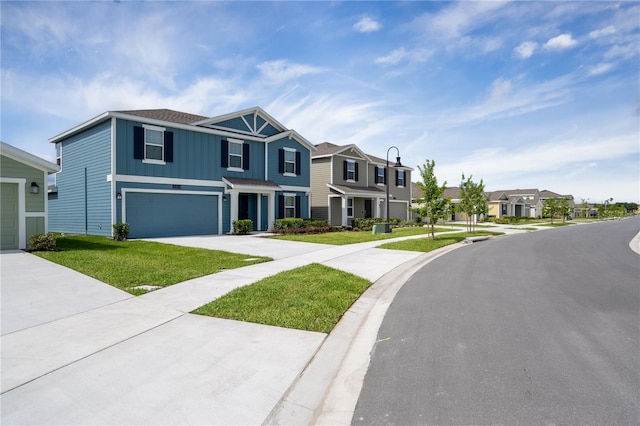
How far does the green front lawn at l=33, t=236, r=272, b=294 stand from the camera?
806 centimetres

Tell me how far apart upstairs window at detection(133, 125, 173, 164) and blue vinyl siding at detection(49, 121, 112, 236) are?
1.27 m

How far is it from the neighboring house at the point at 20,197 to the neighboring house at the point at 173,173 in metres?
3.39

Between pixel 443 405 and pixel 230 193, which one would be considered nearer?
pixel 443 405

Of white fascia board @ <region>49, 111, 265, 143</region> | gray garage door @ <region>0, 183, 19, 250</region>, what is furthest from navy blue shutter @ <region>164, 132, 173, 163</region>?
gray garage door @ <region>0, 183, 19, 250</region>

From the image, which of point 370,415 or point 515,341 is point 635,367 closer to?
point 515,341

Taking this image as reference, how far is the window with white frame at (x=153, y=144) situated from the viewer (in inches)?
726

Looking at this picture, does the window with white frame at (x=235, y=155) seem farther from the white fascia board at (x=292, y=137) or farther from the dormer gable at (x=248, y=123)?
the white fascia board at (x=292, y=137)

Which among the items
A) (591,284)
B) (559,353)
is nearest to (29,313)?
(559,353)

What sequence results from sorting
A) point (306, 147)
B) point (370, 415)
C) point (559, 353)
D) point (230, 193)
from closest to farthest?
point (370, 415) → point (559, 353) → point (230, 193) → point (306, 147)

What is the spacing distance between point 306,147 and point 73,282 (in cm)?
2073

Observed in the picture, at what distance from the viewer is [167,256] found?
11766 mm

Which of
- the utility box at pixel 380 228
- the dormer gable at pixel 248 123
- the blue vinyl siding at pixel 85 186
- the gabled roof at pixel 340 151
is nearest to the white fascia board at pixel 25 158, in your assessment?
the blue vinyl siding at pixel 85 186

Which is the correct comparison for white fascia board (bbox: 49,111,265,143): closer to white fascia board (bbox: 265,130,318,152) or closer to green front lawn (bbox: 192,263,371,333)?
white fascia board (bbox: 265,130,318,152)

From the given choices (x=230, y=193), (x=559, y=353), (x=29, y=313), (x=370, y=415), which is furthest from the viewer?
(x=230, y=193)
